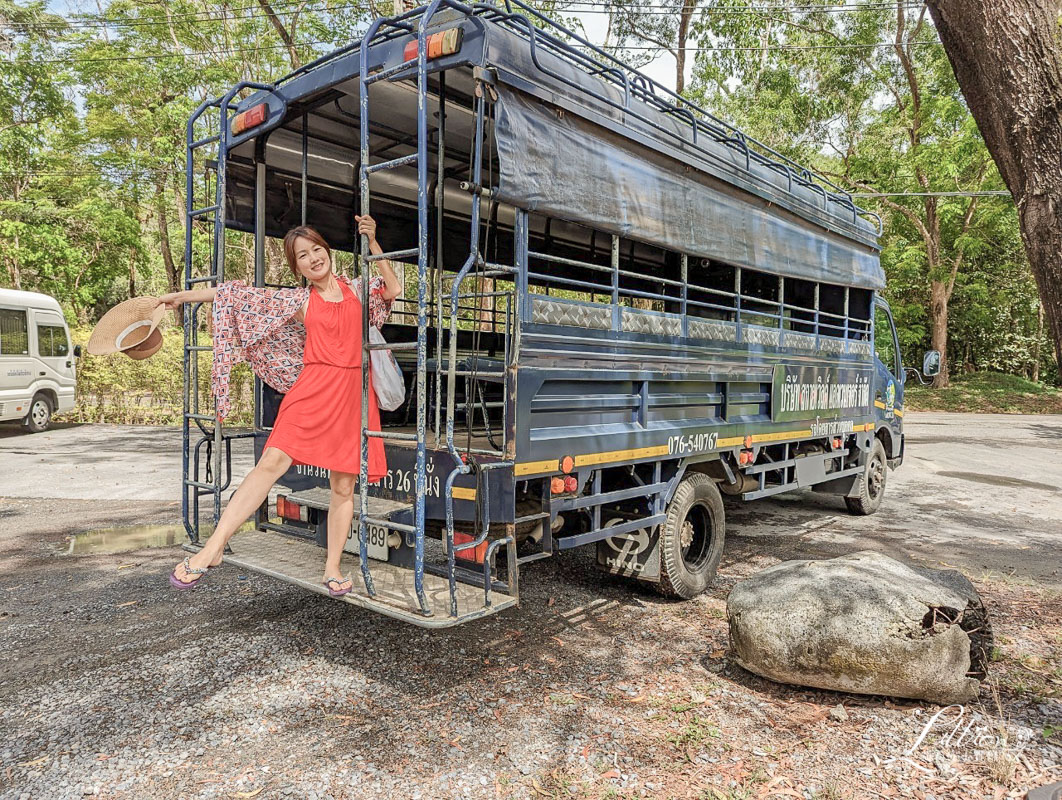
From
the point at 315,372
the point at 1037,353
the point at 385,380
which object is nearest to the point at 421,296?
the point at 385,380

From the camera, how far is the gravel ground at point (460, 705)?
284cm

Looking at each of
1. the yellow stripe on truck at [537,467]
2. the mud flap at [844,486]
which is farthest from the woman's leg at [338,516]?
the mud flap at [844,486]

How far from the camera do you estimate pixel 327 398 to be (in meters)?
3.59

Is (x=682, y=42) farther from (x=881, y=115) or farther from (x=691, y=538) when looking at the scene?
(x=691, y=538)

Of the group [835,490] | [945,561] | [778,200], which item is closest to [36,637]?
[778,200]

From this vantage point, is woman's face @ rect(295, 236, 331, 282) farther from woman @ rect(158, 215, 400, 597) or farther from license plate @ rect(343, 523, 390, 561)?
license plate @ rect(343, 523, 390, 561)

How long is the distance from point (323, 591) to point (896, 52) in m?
23.2

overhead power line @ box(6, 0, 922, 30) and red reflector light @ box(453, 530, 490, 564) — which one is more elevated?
overhead power line @ box(6, 0, 922, 30)

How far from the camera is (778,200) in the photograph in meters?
5.79

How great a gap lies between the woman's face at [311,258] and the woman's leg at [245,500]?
0.89 metres

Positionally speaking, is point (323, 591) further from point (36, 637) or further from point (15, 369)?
point (15, 369)

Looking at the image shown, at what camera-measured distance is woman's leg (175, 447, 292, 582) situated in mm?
3443

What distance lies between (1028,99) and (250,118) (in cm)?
396

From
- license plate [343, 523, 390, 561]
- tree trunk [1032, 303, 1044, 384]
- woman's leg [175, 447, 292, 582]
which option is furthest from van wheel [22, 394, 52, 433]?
tree trunk [1032, 303, 1044, 384]
